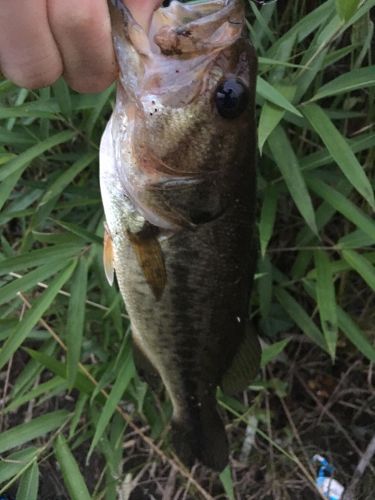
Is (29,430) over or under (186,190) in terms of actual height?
under

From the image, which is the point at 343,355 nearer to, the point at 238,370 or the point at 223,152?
the point at 238,370

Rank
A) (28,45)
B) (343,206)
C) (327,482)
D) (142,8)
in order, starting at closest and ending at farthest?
(28,45) < (142,8) < (343,206) < (327,482)

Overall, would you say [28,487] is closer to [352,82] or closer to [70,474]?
[70,474]

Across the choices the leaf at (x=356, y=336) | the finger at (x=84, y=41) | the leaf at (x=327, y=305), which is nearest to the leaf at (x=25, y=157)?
the finger at (x=84, y=41)

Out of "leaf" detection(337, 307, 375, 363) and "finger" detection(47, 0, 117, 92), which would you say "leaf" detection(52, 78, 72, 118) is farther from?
"leaf" detection(337, 307, 375, 363)

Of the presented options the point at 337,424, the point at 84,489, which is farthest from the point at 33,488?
the point at 337,424

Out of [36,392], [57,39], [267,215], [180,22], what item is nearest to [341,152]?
[267,215]
